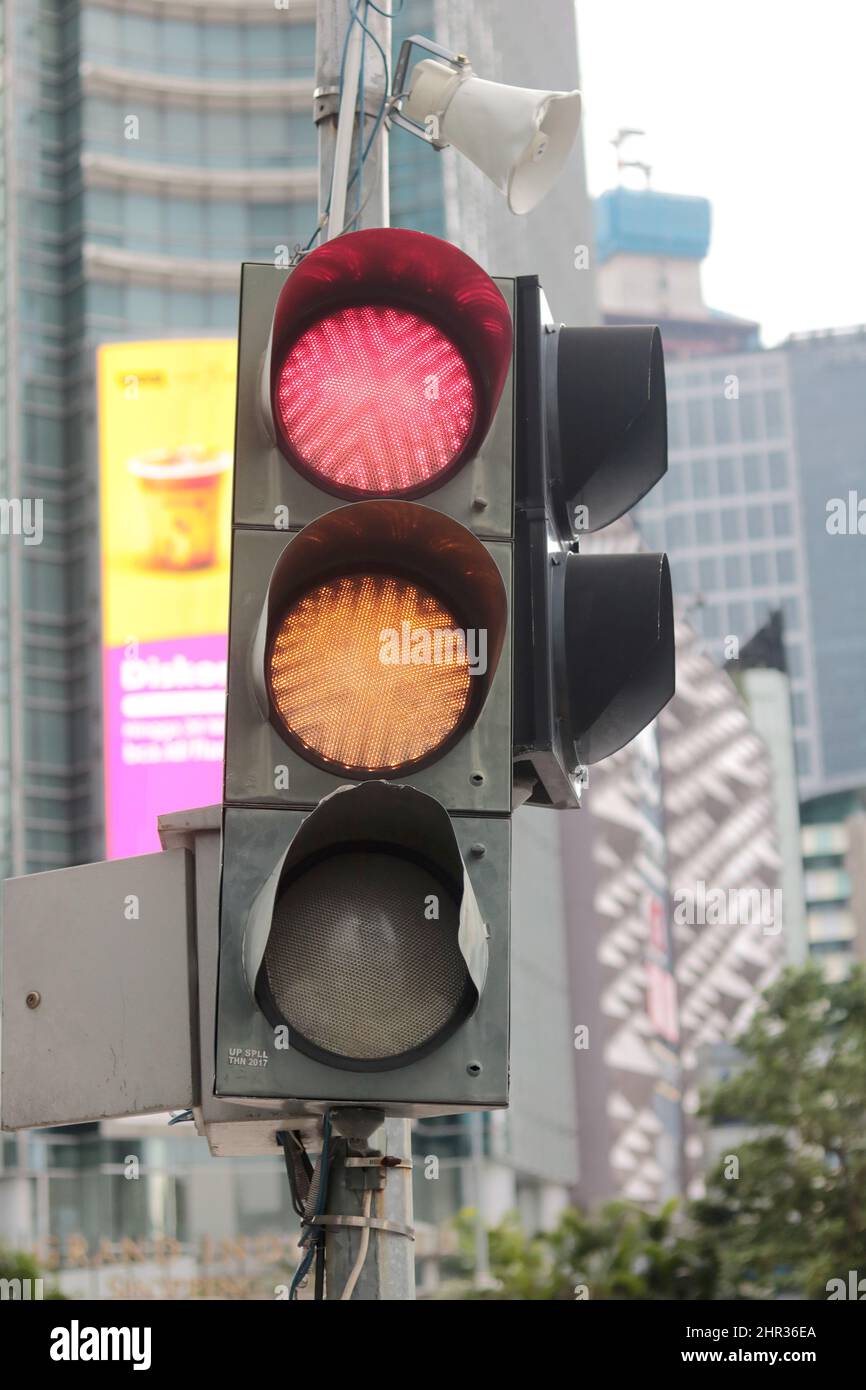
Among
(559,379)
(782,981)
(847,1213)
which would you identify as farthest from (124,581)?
(559,379)

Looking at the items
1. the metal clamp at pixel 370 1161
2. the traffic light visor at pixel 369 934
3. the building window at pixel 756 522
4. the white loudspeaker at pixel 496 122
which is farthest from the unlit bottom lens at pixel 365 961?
the building window at pixel 756 522

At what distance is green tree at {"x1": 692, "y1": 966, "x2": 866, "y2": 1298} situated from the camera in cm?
3156

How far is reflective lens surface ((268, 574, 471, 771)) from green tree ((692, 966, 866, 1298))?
29218 mm

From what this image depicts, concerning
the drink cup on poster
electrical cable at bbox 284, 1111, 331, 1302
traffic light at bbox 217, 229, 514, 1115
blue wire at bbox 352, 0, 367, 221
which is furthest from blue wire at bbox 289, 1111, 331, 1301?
the drink cup on poster

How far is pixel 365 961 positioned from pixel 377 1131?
589 millimetres

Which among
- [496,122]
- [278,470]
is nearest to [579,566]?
[278,470]

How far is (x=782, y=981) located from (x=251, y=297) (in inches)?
1286

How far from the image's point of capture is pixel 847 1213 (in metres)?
32.2

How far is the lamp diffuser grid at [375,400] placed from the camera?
3150 mm

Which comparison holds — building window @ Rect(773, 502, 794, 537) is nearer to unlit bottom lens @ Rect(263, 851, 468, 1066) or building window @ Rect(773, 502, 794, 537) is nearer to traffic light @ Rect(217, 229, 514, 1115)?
traffic light @ Rect(217, 229, 514, 1115)

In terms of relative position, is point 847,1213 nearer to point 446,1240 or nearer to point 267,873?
point 446,1240

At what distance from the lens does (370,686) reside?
297cm

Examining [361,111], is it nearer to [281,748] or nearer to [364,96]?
[364,96]
